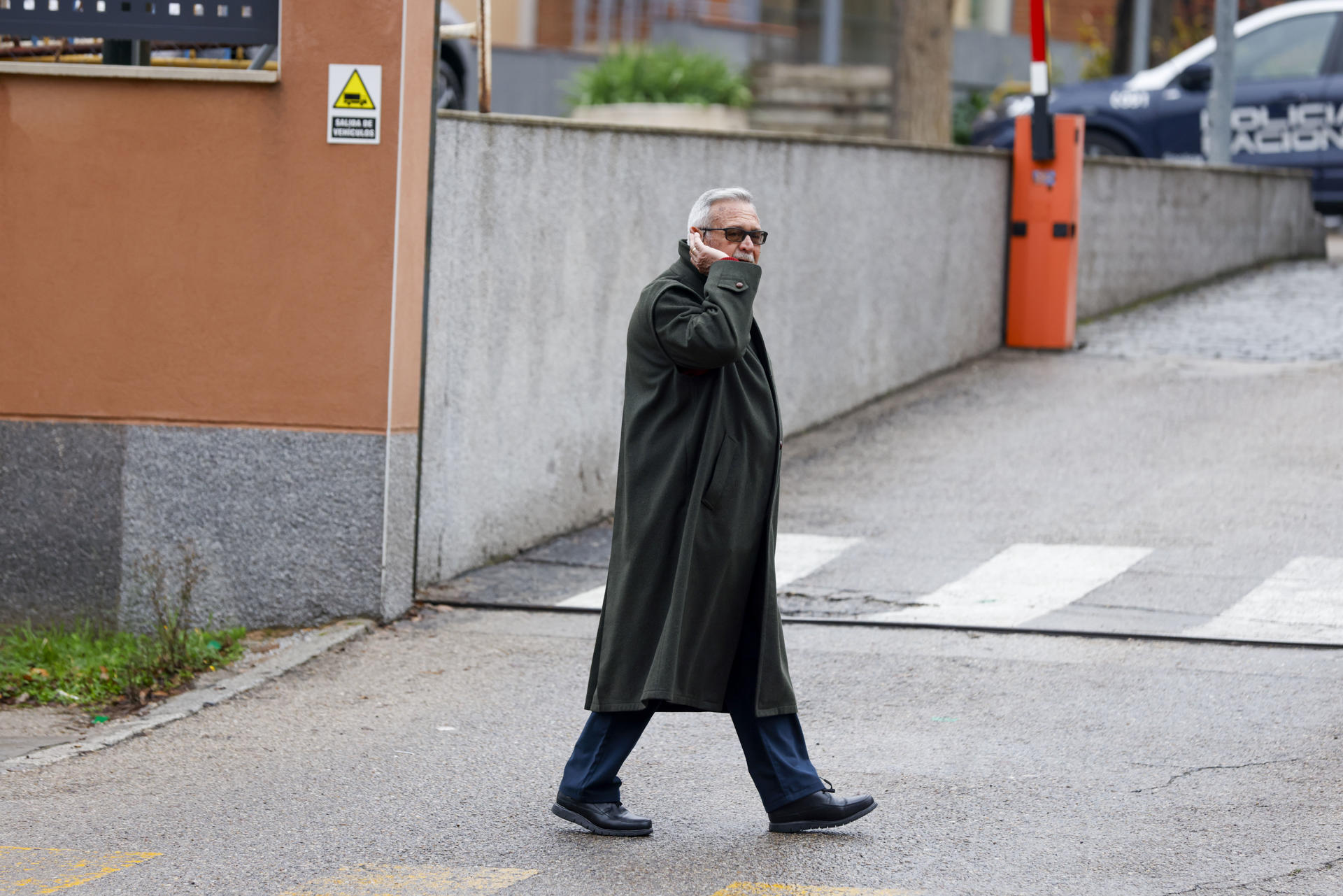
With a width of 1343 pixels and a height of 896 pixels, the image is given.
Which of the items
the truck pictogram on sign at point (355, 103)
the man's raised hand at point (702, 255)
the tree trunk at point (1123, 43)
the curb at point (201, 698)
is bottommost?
the curb at point (201, 698)

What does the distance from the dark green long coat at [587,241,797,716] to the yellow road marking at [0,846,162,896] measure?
135 centimetres

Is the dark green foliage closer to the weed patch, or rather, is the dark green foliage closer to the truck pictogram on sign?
the truck pictogram on sign

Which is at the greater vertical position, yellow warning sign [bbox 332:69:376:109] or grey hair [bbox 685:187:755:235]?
yellow warning sign [bbox 332:69:376:109]

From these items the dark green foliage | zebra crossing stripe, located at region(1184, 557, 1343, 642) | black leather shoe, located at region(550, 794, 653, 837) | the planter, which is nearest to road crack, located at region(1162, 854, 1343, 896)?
black leather shoe, located at region(550, 794, 653, 837)

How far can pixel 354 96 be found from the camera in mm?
7742

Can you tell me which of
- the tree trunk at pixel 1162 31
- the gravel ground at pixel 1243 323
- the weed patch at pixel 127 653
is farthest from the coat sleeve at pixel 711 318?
the tree trunk at pixel 1162 31

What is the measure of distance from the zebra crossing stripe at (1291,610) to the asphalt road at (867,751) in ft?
0.38

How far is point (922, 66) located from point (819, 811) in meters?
12.7

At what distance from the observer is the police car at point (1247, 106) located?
16.6 meters

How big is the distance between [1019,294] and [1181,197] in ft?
8.65

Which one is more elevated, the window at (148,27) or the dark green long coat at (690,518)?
the window at (148,27)

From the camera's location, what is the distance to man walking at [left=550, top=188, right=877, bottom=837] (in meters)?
4.85

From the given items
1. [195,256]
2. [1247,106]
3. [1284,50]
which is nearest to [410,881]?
[195,256]

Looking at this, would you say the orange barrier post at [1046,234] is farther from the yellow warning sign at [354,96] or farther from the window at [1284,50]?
the yellow warning sign at [354,96]
